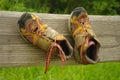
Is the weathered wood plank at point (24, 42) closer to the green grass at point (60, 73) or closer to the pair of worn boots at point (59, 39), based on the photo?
the pair of worn boots at point (59, 39)

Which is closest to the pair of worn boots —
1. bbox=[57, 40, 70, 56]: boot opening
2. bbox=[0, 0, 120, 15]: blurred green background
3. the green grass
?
bbox=[57, 40, 70, 56]: boot opening

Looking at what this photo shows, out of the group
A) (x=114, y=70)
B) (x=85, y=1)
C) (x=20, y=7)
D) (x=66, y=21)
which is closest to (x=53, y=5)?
(x=85, y=1)

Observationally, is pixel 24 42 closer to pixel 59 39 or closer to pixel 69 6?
pixel 59 39

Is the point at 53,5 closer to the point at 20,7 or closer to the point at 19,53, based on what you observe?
the point at 20,7

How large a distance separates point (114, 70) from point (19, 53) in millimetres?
1391

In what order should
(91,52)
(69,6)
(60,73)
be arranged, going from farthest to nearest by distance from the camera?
(69,6) → (60,73) → (91,52)

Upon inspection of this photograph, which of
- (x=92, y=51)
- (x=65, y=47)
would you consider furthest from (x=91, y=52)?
(x=65, y=47)

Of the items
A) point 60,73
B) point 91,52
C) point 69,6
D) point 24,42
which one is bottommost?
point 69,6

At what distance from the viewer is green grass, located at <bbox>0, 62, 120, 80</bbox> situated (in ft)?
9.60

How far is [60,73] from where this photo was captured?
3021 millimetres

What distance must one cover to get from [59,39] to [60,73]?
35.0 inches

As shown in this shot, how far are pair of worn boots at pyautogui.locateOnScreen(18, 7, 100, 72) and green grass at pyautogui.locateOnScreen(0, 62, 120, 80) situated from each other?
2.29ft

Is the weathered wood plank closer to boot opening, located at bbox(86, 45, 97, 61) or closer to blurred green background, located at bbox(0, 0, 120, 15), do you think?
boot opening, located at bbox(86, 45, 97, 61)

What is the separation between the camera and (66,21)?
2379 millimetres
